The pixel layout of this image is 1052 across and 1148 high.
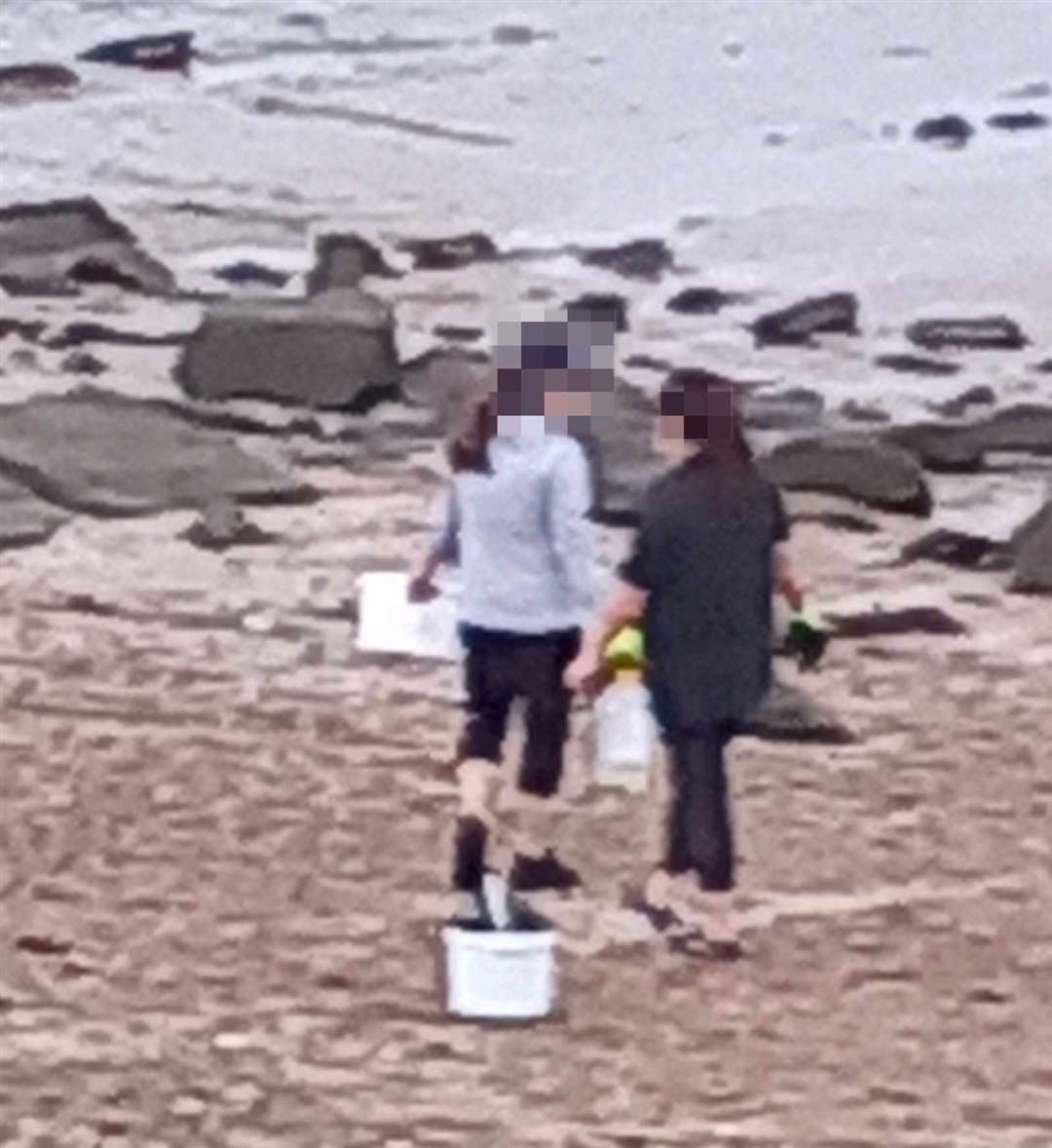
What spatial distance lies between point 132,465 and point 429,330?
67 cm

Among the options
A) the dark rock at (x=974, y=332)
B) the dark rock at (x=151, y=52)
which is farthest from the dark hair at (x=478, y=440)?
the dark rock at (x=974, y=332)

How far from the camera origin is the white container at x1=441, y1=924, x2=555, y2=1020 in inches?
173

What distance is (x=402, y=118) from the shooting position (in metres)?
5.60

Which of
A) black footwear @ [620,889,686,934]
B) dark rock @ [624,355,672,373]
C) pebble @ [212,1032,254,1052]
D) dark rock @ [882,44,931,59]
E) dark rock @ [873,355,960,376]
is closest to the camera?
pebble @ [212,1032,254,1052]

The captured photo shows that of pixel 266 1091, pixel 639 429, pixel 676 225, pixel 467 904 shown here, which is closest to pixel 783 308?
pixel 676 225

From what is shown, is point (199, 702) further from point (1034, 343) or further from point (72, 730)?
point (1034, 343)

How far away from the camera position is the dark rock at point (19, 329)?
20.6ft

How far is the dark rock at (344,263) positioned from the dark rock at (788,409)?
72 centimetres

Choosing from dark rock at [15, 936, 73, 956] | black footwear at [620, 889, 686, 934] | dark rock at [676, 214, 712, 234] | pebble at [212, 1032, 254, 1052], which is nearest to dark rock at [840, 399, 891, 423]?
dark rock at [676, 214, 712, 234]

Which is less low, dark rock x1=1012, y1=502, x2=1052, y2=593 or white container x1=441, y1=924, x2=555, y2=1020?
white container x1=441, y1=924, x2=555, y2=1020

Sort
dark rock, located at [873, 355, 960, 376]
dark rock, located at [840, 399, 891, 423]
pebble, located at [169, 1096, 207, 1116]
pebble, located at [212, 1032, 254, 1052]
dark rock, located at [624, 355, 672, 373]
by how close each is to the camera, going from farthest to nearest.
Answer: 1. dark rock, located at [840, 399, 891, 423]
2. dark rock, located at [873, 355, 960, 376]
3. dark rock, located at [624, 355, 672, 373]
4. pebble, located at [212, 1032, 254, 1052]
5. pebble, located at [169, 1096, 207, 1116]

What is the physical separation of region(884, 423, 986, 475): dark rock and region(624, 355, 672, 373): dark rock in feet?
2.53

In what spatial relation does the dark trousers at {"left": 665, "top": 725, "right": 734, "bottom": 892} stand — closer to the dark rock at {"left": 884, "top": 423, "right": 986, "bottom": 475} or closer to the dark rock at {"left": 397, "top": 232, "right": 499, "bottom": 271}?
the dark rock at {"left": 397, "top": 232, "right": 499, "bottom": 271}

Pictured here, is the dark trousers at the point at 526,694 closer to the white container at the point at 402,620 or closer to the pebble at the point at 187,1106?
the white container at the point at 402,620
